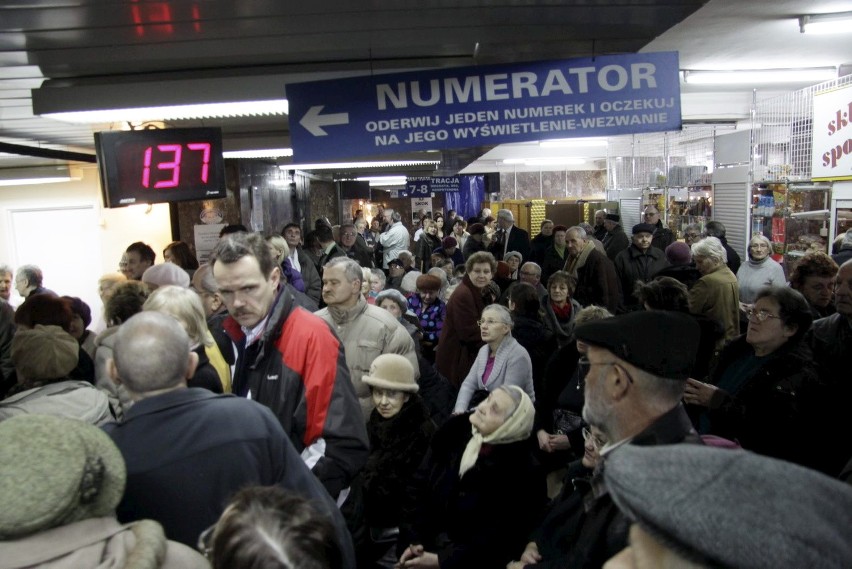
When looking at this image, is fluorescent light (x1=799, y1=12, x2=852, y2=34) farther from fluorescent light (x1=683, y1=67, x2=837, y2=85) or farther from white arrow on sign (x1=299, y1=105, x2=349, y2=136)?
white arrow on sign (x1=299, y1=105, x2=349, y2=136)

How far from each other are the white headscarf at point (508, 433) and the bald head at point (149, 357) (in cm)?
153

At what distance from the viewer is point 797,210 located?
7.21 meters

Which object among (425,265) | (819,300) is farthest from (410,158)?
(819,300)

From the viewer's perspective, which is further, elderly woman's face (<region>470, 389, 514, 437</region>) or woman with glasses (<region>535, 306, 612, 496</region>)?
woman with glasses (<region>535, 306, 612, 496</region>)

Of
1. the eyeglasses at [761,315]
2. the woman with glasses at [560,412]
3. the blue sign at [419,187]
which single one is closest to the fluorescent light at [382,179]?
the blue sign at [419,187]

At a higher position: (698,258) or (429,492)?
(698,258)

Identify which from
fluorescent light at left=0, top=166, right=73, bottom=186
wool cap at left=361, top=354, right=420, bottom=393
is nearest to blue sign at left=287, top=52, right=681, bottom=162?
wool cap at left=361, top=354, right=420, bottom=393

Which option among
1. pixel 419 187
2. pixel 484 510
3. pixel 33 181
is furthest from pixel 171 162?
pixel 419 187

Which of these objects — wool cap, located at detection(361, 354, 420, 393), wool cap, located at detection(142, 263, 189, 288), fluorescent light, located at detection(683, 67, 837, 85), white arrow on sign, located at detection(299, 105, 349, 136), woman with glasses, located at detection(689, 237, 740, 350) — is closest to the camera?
→ wool cap, located at detection(361, 354, 420, 393)

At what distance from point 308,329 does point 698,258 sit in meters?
4.53

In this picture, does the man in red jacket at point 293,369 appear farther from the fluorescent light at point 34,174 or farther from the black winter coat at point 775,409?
the fluorescent light at point 34,174

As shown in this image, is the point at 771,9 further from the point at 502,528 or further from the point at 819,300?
the point at 502,528

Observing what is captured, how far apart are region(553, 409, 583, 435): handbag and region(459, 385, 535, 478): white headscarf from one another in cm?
78

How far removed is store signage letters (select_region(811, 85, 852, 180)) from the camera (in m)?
5.96
